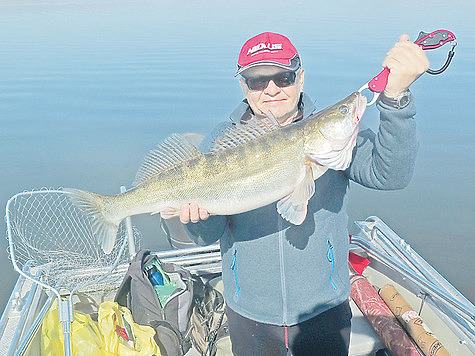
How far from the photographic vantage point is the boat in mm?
2889

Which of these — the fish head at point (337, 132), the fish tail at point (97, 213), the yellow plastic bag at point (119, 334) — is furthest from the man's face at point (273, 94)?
the yellow plastic bag at point (119, 334)

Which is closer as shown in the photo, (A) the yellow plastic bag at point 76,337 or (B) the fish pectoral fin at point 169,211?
(B) the fish pectoral fin at point 169,211

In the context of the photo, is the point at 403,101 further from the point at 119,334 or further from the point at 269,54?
the point at 119,334

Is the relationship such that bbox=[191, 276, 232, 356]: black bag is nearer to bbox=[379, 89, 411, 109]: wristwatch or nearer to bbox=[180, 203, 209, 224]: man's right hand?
bbox=[180, 203, 209, 224]: man's right hand

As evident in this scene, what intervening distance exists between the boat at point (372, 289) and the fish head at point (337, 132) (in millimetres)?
1510

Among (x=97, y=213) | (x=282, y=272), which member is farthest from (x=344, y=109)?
(x=97, y=213)

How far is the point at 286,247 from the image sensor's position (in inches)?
90.0

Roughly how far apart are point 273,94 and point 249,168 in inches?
15.4

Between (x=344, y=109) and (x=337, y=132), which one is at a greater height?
(x=344, y=109)

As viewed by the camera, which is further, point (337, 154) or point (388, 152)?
point (337, 154)

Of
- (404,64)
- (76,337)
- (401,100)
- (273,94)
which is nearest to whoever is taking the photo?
(404,64)

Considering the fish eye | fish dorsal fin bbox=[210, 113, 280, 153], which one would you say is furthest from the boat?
the fish eye

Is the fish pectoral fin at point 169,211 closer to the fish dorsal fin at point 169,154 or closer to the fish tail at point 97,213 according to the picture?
the fish dorsal fin at point 169,154

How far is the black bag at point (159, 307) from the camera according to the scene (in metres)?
3.14
